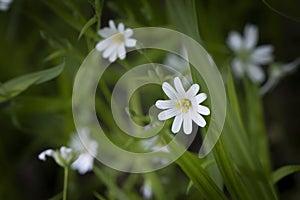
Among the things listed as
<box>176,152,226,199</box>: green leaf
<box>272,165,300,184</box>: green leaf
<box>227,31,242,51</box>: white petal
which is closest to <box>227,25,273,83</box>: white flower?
<box>227,31,242,51</box>: white petal

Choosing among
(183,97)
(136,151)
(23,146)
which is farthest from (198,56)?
(23,146)

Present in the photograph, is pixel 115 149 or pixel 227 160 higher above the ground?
pixel 115 149

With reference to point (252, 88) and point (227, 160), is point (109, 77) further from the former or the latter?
point (227, 160)

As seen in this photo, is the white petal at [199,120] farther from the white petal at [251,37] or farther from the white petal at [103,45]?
the white petal at [251,37]

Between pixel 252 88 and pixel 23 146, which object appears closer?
pixel 252 88

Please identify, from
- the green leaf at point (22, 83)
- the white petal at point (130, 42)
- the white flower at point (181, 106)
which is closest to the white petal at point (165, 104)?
the white flower at point (181, 106)

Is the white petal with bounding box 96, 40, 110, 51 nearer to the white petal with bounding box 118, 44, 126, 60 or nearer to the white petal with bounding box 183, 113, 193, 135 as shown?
the white petal with bounding box 118, 44, 126, 60
